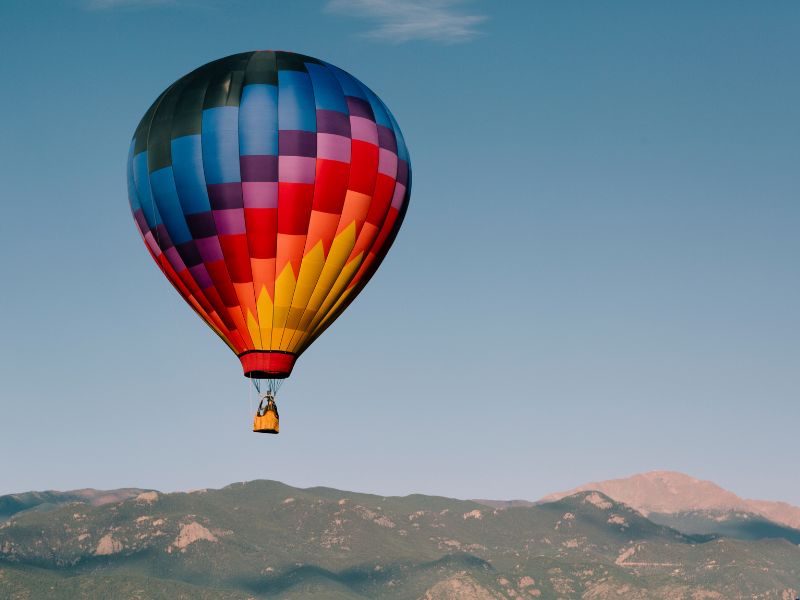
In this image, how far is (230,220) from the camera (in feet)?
329

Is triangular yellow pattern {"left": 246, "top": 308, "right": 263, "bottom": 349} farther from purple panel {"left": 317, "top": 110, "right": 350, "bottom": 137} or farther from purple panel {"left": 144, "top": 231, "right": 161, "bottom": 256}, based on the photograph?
purple panel {"left": 317, "top": 110, "right": 350, "bottom": 137}

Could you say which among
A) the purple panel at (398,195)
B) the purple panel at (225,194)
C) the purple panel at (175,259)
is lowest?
the purple panel at (175,259)

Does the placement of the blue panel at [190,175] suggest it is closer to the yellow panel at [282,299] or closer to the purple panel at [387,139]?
the yellow panel at [282,299]

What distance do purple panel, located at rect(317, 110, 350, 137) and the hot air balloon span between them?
3.7 inches

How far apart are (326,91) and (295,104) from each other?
9.98ft

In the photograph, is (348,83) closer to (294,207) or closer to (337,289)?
(294,207)


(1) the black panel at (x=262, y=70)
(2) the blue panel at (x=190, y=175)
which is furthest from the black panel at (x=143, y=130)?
(1) the black panel at (x=262, y=70)

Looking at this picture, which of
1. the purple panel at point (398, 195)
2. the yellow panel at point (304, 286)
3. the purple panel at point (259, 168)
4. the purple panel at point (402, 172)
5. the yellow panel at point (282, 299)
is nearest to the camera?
the yellow panel at point (282, 299)

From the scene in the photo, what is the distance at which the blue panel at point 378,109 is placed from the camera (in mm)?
106750

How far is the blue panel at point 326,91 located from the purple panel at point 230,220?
10.3m

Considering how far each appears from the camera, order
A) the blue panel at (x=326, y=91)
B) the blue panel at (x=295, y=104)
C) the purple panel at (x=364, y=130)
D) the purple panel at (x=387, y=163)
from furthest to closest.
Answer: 1. the purple panel at (x=387, y=163)
2. the purple panel at (x=364, y=130)
3. the blue panel at (x=326, y=91)
4. the blue panel at (x=295, y=104)

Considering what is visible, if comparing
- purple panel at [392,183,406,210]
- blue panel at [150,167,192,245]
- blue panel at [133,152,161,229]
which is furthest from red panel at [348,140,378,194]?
blue panel at [133,152,161,229]

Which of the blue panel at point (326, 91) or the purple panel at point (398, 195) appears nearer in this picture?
the blue panel at point (326, 91)

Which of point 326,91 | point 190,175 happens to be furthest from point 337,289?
point 326,91
